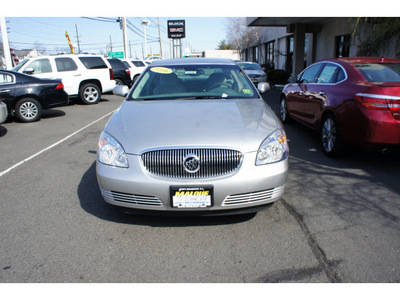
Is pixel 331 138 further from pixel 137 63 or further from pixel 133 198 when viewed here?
pixel 137 63

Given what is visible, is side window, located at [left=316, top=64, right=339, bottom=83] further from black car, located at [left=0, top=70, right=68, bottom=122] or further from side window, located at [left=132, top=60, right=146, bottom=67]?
side window, located at [left=132, top=60, right=146, bottom=67]

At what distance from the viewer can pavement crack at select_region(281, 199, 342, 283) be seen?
249 centimetres

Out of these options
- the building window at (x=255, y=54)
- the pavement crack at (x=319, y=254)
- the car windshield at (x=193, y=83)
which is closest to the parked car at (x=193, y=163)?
the pavement crack at (x=319, y=254)

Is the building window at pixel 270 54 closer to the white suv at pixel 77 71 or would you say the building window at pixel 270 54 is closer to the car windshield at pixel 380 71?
the white suv at pixel 77 71

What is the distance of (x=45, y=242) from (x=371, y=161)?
4661mm

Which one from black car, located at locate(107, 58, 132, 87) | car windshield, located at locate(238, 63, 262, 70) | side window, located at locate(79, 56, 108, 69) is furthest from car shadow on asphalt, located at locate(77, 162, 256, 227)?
car windshield, located at locate(238, 63, 262, 70)

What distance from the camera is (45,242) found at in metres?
3.01

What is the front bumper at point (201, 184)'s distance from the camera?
287 centimetres

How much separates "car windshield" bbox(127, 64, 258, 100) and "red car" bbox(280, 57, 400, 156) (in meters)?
1.48

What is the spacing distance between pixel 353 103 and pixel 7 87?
339 inches

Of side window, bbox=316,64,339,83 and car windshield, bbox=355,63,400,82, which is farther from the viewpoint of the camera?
side window, bbox=316,64,339,83

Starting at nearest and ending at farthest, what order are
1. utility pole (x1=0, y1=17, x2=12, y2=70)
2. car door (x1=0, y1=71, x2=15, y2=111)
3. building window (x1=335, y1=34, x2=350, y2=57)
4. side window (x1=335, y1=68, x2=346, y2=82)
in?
1. side window (x1=335, y1=68, x2=346, y2=82)
2. car door (x1=0, y1=71, x2=15, y2=111)
3. utility pole (x1=0, y1=17, x2=12, y2=70)
4. building window (x1=335, y1=34, x2=350, y2=57)

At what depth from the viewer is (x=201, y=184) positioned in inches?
112
